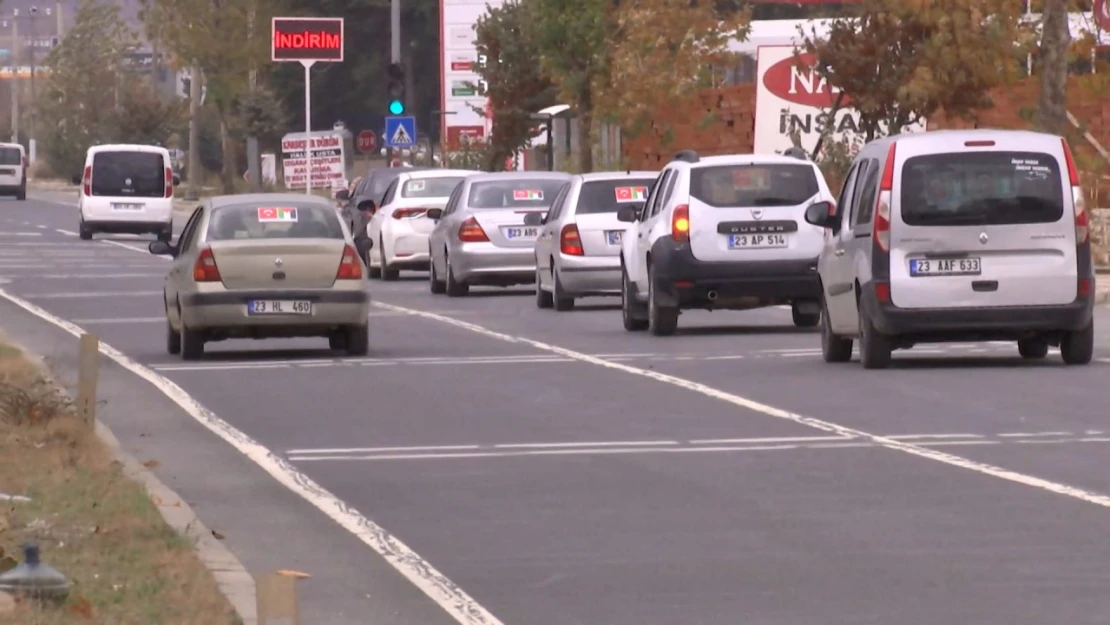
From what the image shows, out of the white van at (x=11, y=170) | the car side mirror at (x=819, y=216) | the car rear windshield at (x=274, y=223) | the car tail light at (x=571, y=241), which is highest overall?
the car side mirror at (x=819, y=216)

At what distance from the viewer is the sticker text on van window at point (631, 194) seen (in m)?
27.9

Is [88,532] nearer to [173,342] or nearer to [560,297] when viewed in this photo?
[173,342]

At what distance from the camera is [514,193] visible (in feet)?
106

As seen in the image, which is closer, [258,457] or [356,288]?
[258,457]

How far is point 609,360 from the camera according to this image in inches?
813

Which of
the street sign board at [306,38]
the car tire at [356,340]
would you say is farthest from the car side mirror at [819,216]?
the street sign board at [306,38]

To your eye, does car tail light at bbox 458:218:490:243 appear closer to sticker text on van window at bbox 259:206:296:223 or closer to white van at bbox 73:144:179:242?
sticker text on van window at bbox 259:206:296:223

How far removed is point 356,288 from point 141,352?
92.4 inches

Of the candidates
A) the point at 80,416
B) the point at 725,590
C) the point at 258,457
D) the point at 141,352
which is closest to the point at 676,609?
the point at 725,590

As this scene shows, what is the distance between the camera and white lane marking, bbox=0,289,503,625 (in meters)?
9.32

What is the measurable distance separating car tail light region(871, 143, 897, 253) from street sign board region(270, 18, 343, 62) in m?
44.0

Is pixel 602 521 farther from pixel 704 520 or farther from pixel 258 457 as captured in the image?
pixel 258 457

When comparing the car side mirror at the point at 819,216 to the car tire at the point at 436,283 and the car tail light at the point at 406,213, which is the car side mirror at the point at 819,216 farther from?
the car tail light at the point at 406,213

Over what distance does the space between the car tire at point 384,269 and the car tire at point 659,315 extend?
13.3 meters
